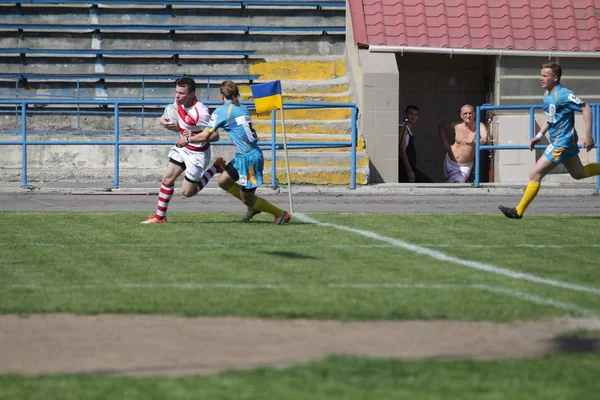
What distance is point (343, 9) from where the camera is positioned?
25266 millimetres

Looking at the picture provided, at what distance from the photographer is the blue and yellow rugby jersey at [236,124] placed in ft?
41.6

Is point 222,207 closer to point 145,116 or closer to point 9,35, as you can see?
point 145,116

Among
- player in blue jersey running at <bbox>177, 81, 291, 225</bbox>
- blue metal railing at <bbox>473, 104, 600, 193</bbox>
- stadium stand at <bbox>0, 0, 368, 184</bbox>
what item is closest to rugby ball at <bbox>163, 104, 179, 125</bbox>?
player in blue jersey running at <bbox>177, 81, 291, 225</bbox>

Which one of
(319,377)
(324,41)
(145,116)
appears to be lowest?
(319,377)

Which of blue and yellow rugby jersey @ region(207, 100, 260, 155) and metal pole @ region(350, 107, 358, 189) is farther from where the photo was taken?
metal pole @ region(350, 107, 358, 189)

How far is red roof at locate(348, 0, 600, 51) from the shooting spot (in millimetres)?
22953

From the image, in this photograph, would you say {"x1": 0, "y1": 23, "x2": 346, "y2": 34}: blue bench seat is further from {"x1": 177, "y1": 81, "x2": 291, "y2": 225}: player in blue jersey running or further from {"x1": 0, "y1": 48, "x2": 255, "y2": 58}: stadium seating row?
{"x1": 177, "y1": 81, "x2": 291, "y2": 225}: player in blue jersey running

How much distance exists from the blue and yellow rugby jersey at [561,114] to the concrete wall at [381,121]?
324 inches

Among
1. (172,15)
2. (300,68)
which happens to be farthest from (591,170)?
(172,15)

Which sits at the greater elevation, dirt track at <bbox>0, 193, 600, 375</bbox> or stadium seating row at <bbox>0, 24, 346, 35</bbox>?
stadium seating row at <bbox>0, 24, 346, 35</bbox>

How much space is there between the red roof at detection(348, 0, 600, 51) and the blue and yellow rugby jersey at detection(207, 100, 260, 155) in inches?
396

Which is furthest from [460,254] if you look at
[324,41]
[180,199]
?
[324,41]

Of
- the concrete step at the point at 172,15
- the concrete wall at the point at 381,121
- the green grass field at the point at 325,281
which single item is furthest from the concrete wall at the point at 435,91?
the green grass field at the point at 325,281

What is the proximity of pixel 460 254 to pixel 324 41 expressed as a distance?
15.7 m
